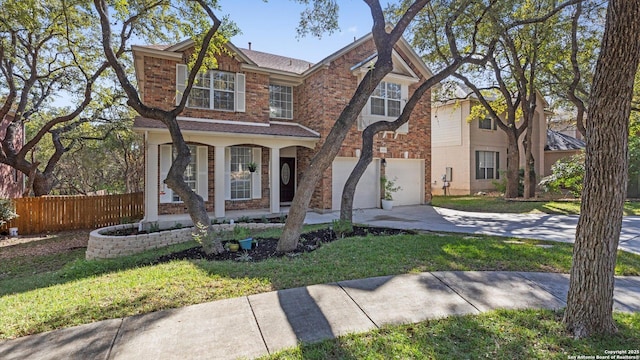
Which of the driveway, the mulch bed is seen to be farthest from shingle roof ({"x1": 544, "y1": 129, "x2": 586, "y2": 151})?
the mulch bed

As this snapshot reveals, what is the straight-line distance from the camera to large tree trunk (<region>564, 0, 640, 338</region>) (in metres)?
3.10

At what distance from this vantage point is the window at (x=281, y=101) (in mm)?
14547

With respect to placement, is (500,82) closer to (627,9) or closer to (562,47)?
(562,47)

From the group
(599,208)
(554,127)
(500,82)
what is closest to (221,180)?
(599,208)

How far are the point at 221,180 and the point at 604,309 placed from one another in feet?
35.0

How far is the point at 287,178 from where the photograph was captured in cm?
1512

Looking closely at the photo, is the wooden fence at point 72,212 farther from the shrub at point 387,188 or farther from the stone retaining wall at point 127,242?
the shrub at point 387,188

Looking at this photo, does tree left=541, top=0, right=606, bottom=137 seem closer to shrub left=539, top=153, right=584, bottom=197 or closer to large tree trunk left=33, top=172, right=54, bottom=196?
shrub left=539, top=153, right=584, bottom=197

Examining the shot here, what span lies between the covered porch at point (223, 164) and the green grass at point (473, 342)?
920cm

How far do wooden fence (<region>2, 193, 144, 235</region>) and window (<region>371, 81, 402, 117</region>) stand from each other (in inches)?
430

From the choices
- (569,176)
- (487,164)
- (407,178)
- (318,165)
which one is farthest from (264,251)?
(487,164)

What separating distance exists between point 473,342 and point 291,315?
1.96 meters

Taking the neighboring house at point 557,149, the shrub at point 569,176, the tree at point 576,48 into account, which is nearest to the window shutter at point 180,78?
the tree at point 576,48

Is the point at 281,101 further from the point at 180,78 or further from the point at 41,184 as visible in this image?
the point at 41,184
